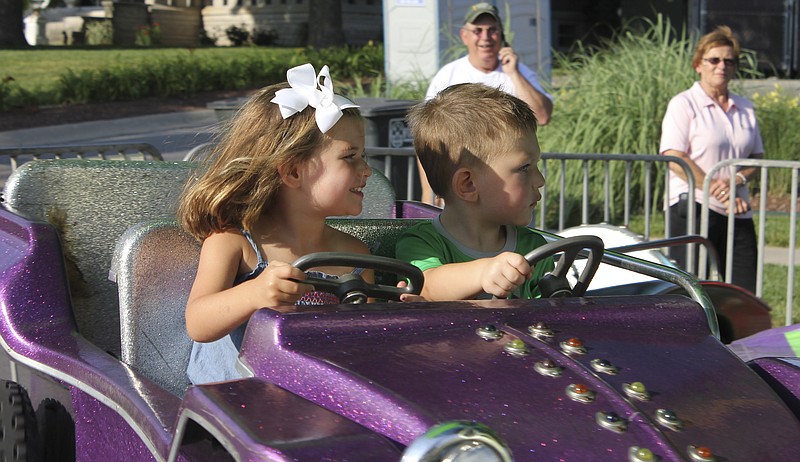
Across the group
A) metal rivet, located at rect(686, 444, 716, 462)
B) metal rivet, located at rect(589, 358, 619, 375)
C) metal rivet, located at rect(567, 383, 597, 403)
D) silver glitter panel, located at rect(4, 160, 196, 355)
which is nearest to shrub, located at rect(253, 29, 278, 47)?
silver glitter panel, located at rect(4, 160, 196, 355)

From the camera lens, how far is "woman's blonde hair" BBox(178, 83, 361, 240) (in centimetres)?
261

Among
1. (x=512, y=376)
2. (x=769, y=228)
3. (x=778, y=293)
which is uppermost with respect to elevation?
(x=512, y=376)

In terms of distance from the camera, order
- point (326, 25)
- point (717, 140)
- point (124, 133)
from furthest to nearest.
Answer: point (326, 25), point (124, 133), point (717, 140)

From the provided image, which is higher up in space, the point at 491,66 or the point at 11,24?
the point at 11,24

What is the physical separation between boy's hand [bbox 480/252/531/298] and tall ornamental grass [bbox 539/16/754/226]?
5.96 meters

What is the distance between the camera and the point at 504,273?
7.58 feet

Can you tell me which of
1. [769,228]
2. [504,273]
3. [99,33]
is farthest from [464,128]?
[99,33]

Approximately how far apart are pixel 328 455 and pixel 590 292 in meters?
1.66

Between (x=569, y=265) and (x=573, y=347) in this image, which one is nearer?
(x=573, y=347)

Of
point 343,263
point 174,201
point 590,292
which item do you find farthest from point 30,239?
point 590,292

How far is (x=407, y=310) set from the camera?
2135 mm

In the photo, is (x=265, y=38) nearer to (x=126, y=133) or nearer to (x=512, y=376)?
(x=126, y=133)

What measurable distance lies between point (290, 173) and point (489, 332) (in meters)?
0.80

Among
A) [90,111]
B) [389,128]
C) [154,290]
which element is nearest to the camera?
[154,290]
